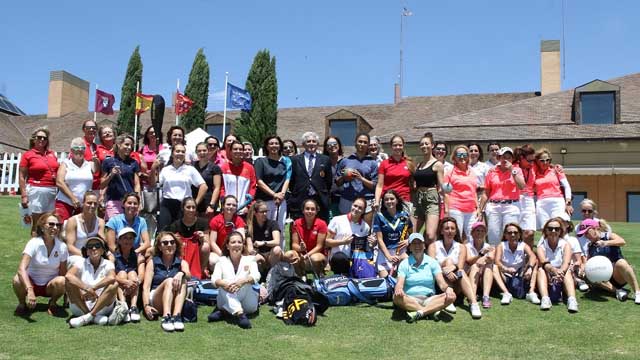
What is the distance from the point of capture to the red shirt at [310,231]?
7.66 m

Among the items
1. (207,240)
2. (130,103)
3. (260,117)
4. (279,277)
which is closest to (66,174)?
(207,240)

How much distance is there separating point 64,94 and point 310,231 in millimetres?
35076

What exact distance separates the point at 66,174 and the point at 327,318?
144 inches

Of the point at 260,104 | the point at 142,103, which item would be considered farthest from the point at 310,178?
the point at 260,104

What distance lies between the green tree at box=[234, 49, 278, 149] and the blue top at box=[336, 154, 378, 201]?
22.0 meters

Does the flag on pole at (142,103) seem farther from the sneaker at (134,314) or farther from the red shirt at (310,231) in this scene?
the sneaker at (134,314)

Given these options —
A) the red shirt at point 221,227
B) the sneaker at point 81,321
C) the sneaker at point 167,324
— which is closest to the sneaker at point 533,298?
the red shirt at point 221,227

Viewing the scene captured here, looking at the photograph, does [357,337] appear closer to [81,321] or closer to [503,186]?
[81,321]

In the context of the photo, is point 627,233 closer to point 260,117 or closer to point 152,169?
point 152,169

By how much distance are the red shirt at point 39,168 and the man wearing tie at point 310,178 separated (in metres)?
3.09

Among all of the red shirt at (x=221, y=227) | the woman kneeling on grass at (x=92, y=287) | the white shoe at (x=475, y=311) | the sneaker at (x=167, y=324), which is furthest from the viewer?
the red shirt at (x=221, y=227)

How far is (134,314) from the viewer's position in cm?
623

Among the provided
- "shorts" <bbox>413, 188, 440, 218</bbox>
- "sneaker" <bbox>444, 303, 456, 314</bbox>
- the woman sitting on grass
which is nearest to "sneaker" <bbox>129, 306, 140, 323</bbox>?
"sneaker" <bbox>444, 303, 456, 314</bbox>

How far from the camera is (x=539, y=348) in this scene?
555 cm
